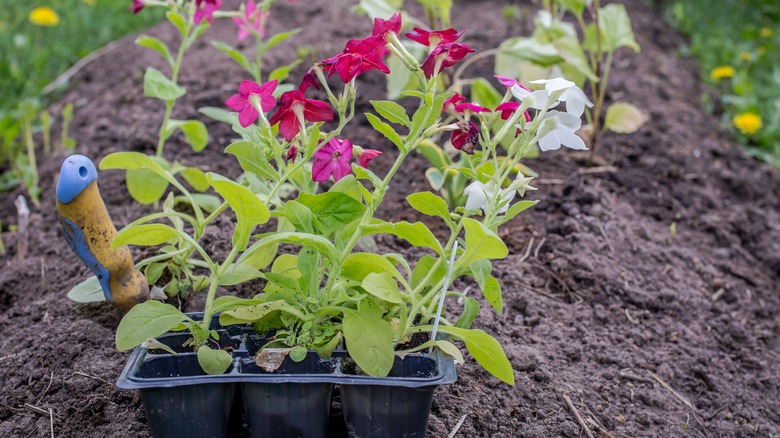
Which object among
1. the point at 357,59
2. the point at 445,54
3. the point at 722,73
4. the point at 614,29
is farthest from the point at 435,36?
the point at 722,73

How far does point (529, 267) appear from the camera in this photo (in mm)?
2148

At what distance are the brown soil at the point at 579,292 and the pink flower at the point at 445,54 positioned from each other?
0.70m

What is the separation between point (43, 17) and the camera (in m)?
3.87

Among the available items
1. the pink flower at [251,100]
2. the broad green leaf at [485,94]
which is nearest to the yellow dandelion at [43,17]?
the broad green leaf at [485,94]

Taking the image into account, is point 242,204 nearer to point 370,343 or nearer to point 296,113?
point 296,113

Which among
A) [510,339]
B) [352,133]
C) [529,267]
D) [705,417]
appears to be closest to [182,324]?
[510,339]

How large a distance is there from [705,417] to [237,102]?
1314 millimetres

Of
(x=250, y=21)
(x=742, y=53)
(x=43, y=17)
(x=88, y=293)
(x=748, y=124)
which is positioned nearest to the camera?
(x=88, y=293)

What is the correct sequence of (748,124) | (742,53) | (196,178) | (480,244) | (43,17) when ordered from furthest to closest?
(742,53) < (43,17) < (748,124) < (196,178) < (480,244)

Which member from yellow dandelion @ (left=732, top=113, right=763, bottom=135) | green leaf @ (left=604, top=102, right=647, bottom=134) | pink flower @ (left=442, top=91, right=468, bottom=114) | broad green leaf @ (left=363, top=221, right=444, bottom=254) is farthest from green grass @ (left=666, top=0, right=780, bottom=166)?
broad green leaf @ (left=363, top=221, right=444, bottom=254)

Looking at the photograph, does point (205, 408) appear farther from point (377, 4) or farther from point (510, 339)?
point (377, 4)

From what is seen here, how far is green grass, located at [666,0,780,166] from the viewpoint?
3566 millimetres

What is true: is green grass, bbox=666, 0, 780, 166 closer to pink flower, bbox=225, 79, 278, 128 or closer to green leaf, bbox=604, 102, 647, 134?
green leaf, bbox=604, 102, 647, 134

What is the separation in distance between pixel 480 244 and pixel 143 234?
24.3 inches
